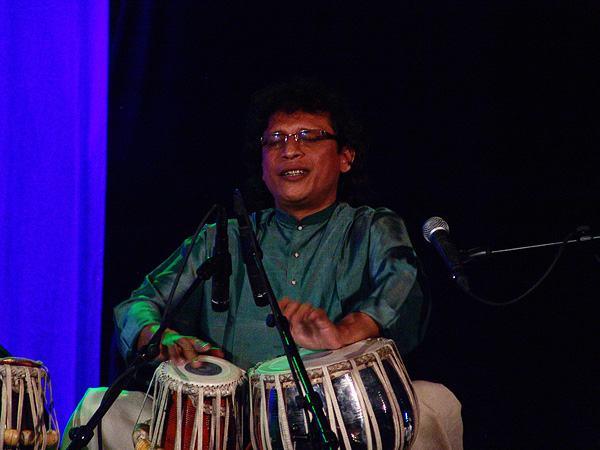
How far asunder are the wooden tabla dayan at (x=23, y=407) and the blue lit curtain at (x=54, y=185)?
1091 millimetres

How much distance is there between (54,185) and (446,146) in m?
2.10

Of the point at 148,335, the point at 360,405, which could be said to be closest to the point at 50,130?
the point at 148,335

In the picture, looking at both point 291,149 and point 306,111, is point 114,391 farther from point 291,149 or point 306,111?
point 306,111

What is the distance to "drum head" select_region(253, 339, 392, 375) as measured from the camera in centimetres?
215

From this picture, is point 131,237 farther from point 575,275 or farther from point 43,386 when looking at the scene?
point 575,275

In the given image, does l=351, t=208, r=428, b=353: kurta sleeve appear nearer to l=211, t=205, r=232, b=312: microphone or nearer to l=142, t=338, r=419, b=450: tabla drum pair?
l=142, t=338, r=419, b=450: tabla drum pair

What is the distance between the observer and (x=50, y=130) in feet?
11.5

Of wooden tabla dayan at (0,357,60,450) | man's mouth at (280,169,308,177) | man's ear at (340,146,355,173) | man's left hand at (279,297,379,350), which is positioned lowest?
wooden tabla dayan at (0,357,60,450)

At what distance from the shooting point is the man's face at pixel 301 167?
10.1 feet

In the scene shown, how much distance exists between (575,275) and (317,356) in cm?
Result: 160

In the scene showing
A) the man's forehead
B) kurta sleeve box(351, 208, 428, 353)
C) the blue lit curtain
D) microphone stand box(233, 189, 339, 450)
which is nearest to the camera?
microphone stand box(233, 189, 339, 450)

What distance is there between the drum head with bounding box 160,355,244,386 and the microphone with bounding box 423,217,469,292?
83 centimetres

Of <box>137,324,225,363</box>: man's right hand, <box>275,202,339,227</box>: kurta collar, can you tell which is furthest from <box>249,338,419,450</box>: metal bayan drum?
<box>275,202,339,227</box>: kurta collar

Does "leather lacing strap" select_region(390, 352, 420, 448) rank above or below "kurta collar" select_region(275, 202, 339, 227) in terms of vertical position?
below
